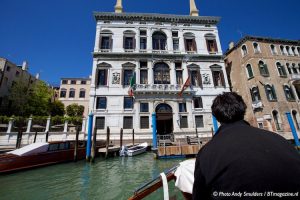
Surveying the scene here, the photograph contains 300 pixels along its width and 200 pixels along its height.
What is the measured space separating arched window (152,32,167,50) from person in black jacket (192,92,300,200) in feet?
63.1

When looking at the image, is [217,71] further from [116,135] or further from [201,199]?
[201,199]

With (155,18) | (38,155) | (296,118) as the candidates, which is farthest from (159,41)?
(296,118)

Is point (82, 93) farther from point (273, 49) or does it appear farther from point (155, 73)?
point (273, 49)

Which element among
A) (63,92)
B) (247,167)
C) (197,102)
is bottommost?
(247,167)

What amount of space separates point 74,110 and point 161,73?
1874 cm

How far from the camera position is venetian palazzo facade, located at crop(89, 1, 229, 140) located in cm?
1578

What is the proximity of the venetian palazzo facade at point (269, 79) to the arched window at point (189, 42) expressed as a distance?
536 cm

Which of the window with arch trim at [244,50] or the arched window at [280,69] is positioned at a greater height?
the window with arch trim at [244,50]

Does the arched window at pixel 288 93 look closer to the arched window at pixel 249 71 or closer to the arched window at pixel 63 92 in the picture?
the arched window at pixel 249 71

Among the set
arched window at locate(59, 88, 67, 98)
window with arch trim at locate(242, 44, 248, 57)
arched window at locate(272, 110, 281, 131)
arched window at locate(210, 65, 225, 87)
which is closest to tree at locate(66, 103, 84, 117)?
arched window at locate(59, 88, 67, 98)

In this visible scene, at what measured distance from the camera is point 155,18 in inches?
779

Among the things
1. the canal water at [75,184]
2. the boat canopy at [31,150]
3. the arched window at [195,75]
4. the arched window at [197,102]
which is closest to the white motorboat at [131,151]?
the canal water at [75,184]

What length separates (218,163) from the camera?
1.01 meters

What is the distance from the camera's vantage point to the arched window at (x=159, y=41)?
1931cm
